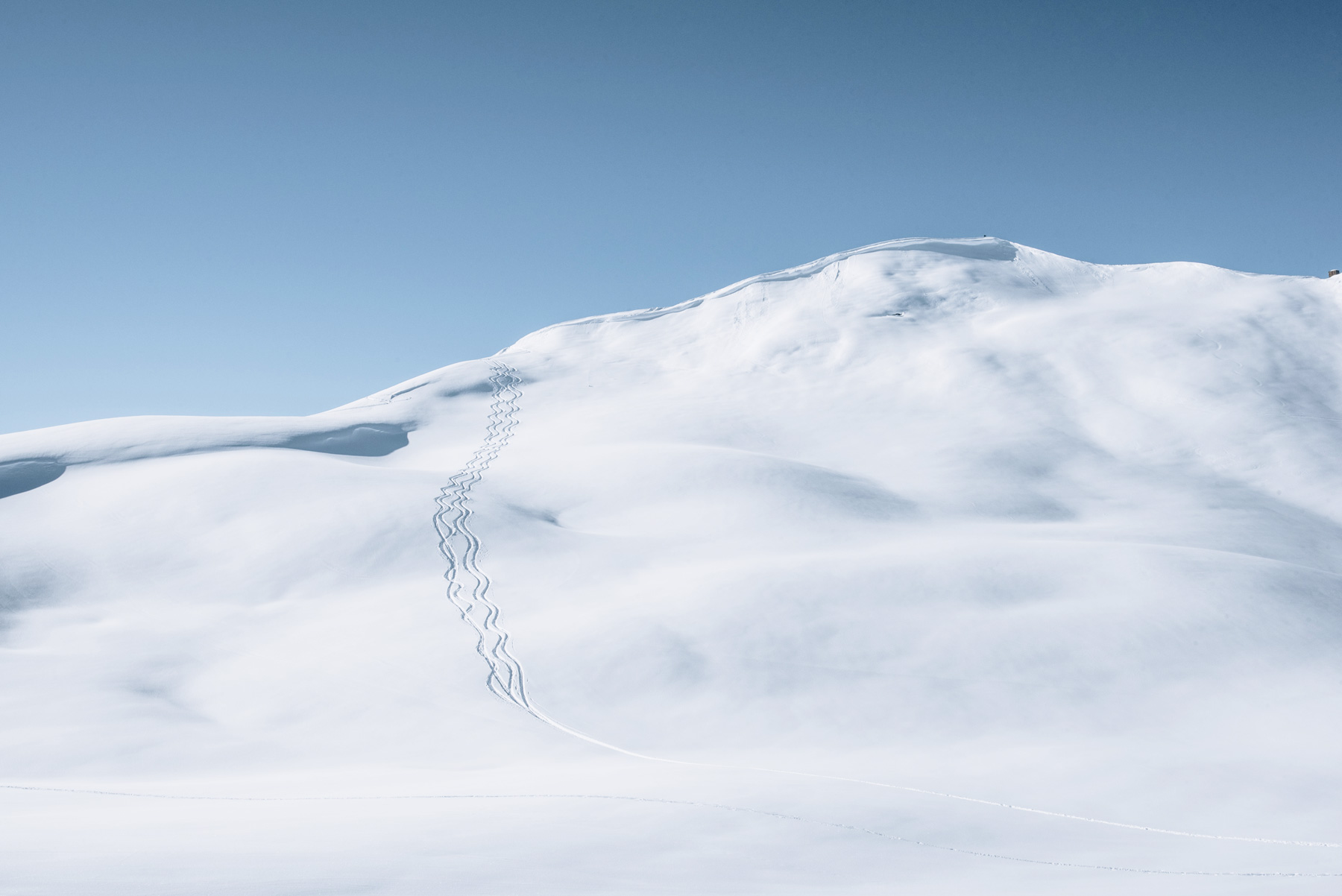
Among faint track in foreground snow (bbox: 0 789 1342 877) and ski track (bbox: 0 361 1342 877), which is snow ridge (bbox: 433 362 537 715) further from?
faint track in foreground snow (bbox: 0 789 1342 877)

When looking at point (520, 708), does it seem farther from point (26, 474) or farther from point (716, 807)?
point (26, 474)

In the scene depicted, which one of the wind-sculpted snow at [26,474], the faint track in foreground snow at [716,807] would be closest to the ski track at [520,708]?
the faint track in foreground snow at [716,807]

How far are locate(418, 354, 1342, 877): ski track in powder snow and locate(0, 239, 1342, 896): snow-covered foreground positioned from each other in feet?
0.30

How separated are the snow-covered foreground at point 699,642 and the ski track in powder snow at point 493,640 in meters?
0.09

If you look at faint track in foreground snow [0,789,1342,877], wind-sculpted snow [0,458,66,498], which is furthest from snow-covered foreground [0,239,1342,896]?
wind-sculpted snow [0,458,66,498]

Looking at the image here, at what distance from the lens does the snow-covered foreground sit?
27.1ft

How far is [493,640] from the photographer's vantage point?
55.0ft

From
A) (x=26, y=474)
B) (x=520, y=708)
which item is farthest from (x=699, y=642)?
(x=26, y=474)

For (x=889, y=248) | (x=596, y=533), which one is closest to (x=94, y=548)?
(x=596, y=533)

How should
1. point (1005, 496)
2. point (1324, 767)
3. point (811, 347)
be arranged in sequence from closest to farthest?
point (1324, 767)
point (1005, 496)
point (811, 347)

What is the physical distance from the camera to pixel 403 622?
1759cm

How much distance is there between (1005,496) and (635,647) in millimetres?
15642

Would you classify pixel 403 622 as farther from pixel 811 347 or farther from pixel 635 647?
pixel 811 347

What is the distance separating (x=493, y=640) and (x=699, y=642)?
377cm
